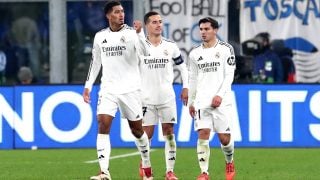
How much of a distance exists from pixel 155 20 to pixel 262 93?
6.35 meters

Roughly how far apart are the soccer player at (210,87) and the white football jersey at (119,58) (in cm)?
76

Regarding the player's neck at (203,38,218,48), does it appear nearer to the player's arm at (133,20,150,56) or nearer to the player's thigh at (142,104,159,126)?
the player's arm at (133,20,150,56)

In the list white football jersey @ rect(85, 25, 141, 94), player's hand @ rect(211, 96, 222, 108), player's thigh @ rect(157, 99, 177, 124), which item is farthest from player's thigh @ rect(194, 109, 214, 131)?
player's thigh @ rect(157, 99, 177, 124)

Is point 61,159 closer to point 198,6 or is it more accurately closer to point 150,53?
point 150,53

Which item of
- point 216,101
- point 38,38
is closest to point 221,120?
point 216,101

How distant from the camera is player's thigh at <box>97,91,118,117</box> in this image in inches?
530

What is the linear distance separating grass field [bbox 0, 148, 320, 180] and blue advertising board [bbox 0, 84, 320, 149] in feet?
1.39

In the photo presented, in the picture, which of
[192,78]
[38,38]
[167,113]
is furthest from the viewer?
[38,38]

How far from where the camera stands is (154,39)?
49.0 ft

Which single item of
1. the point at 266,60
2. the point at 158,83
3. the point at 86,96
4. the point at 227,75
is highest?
the point at 266,60

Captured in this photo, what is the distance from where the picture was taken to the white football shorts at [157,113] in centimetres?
1489

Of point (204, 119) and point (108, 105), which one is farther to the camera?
point (204, 119)

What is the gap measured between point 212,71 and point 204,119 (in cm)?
61

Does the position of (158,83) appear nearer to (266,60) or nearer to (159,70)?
(159,70)
